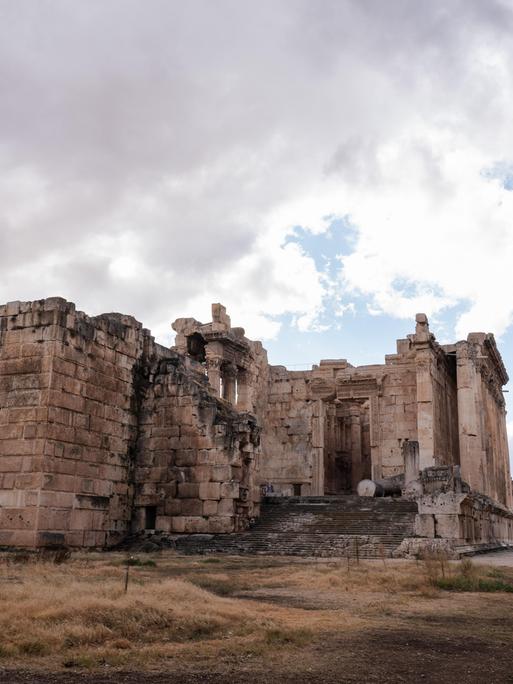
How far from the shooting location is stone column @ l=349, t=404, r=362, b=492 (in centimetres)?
3638

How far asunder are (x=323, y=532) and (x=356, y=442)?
67.9 ft

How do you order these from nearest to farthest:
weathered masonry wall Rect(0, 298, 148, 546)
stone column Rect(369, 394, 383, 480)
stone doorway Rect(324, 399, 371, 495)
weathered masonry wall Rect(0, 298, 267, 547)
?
weathered masonry wall Rect(0, 298, 148, 546) < weathered masonry wall Rect(0, 298, 267, 547) < stone column Rect(369, 394, 383, 480) < stone doorway Rect(324, 399, 371, 495)

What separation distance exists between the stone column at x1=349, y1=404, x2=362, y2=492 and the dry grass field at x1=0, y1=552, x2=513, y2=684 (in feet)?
86.7

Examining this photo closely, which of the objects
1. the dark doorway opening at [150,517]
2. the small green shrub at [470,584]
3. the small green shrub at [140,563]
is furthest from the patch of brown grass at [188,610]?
the dark doorway opening at [150,517]

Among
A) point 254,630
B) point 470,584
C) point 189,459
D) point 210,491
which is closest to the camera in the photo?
point 254,630

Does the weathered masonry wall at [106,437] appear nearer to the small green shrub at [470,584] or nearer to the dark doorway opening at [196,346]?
the small green shrub at [470,584]

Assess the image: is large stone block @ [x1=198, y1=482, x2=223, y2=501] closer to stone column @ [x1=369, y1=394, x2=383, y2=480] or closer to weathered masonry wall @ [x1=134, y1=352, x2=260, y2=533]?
weathered masonry wall @ [x1=134, y1=352, x2=260, y2=533]

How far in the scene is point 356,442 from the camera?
122 ft

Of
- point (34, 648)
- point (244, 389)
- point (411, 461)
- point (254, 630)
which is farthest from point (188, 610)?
point (244, 389)

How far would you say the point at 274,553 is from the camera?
1546cm

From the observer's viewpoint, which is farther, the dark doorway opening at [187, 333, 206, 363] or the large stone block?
the dark doorway opening at [187, 333, 206, 363]

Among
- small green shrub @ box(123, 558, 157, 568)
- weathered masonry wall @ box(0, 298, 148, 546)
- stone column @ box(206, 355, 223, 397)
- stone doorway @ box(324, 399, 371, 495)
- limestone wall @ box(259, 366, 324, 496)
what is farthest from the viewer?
stone doorway @ box(324, 399, 371, 495)

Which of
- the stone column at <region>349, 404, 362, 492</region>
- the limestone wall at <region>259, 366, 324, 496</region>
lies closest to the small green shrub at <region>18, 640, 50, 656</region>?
the limestone wall at <region>259, 366, 324, 496</region>

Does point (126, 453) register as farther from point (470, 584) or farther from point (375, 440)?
point (375, 440)
